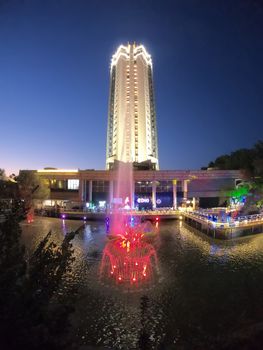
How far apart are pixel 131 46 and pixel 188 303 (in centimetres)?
13751

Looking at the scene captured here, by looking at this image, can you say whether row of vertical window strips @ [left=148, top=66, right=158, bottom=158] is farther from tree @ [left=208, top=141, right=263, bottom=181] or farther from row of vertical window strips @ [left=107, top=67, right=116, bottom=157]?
tree @ [left=208, top=141, right=263, bottom=181]

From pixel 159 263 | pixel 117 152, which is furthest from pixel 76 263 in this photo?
pixel 117 152

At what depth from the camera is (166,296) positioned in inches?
857

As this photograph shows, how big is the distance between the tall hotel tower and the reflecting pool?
279 feet

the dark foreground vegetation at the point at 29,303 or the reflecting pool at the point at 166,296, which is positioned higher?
the dark foreground vegetation at the point at 29,303

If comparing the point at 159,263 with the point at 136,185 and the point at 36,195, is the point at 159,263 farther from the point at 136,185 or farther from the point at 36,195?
the point at 136,185

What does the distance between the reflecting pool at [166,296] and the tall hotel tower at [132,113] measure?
85.0 metres

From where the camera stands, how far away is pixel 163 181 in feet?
320

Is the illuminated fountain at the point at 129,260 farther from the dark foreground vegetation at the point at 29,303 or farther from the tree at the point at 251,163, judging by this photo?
the tree at the point at 251,163

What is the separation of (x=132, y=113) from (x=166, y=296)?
111708mm

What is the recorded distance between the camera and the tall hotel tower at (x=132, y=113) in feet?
418

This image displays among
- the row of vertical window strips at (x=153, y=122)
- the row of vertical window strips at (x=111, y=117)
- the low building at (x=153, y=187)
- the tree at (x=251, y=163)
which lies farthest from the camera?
the row of vertical window strips at (x=111, y=117)

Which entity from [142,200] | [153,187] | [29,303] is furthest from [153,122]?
[29,303]

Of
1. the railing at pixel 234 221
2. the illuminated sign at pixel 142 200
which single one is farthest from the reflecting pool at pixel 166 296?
the illuminated sign at pixel 142 200
